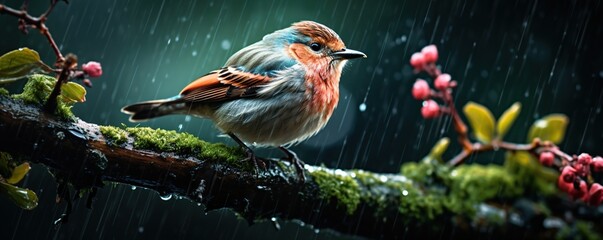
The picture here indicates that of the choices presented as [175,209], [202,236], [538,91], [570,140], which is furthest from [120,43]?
[570,140]

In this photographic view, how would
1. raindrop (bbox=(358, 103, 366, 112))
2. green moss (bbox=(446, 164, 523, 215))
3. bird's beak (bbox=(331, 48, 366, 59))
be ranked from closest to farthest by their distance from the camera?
green moss (bbox=(446, 164, 523, 215))
bird's beak (bbox=(331, 48, 366, 59))
raindrop (bbox=(358, 103, 366, 112))

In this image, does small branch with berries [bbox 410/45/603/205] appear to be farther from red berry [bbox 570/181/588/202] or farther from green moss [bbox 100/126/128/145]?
green moss [bbox 100/126/128/145]

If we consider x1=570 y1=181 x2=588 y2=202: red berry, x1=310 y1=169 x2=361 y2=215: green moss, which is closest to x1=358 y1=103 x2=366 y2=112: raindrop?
x1=310 y1=169 x2=361 y2=215: green moss

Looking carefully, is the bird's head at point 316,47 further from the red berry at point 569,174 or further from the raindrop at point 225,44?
the red berry at point 569,174

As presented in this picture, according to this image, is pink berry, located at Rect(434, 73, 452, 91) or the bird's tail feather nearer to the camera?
pink berry, located at Rect(434, 73, 452, 91)

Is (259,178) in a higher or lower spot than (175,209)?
higher

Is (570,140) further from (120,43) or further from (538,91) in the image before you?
(120,43)
